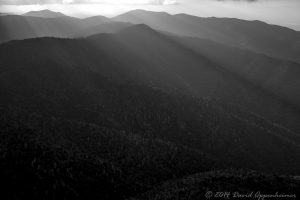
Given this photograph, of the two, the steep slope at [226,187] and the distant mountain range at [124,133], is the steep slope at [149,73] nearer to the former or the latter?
the distant mountain range at [124,133]

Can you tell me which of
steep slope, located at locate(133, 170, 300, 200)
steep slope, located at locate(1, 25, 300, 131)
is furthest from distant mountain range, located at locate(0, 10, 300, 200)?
steep slope, located at locate(1, 25, 300, 131)

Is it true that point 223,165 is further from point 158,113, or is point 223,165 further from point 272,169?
point 158,113

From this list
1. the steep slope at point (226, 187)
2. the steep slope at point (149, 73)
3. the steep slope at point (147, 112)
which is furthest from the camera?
the steep slope at point (149, 73)

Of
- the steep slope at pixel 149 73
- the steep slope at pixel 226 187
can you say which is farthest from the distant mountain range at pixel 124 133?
the steep slope at pixel 149 73

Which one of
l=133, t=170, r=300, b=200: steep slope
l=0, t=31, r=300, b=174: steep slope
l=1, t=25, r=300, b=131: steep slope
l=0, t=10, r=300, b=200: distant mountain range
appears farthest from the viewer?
l=1, t=25, r=300, b=131: steep slope

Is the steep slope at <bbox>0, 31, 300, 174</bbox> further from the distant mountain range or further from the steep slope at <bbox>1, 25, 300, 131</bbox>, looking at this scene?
the steep slope at <bbox>1, 25, 300, 131</bbox>

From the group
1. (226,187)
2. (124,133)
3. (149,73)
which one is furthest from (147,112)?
(149,73)

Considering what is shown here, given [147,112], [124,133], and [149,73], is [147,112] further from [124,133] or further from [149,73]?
[149,73]

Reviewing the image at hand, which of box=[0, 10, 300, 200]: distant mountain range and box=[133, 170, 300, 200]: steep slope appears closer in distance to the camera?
→ box=[133, 170, 300, 200]: steep slope

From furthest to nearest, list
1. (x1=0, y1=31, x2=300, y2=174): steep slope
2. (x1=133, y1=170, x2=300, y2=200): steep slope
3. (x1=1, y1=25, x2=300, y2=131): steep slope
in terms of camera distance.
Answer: (x1=1, y1=25, x2=300, y2=131): steep slope, (x1=0, y1=31, x2=300, y2=174): steep slope, (x1=133, y1=170, x2=300, y2=200): steep slope

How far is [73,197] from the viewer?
60406 mm

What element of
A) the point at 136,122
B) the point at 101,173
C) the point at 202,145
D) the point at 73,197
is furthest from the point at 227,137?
the point at 73,197

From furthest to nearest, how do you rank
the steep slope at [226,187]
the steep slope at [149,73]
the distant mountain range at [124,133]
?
the steep slope at [149,73] < the distant mountain range at [124,133] < the steep slope at [226,187]

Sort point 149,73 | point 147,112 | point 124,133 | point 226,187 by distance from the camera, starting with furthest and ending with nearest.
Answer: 1. point 149,73
2. point 147,112
3. point 124,133
4. point 226,187
